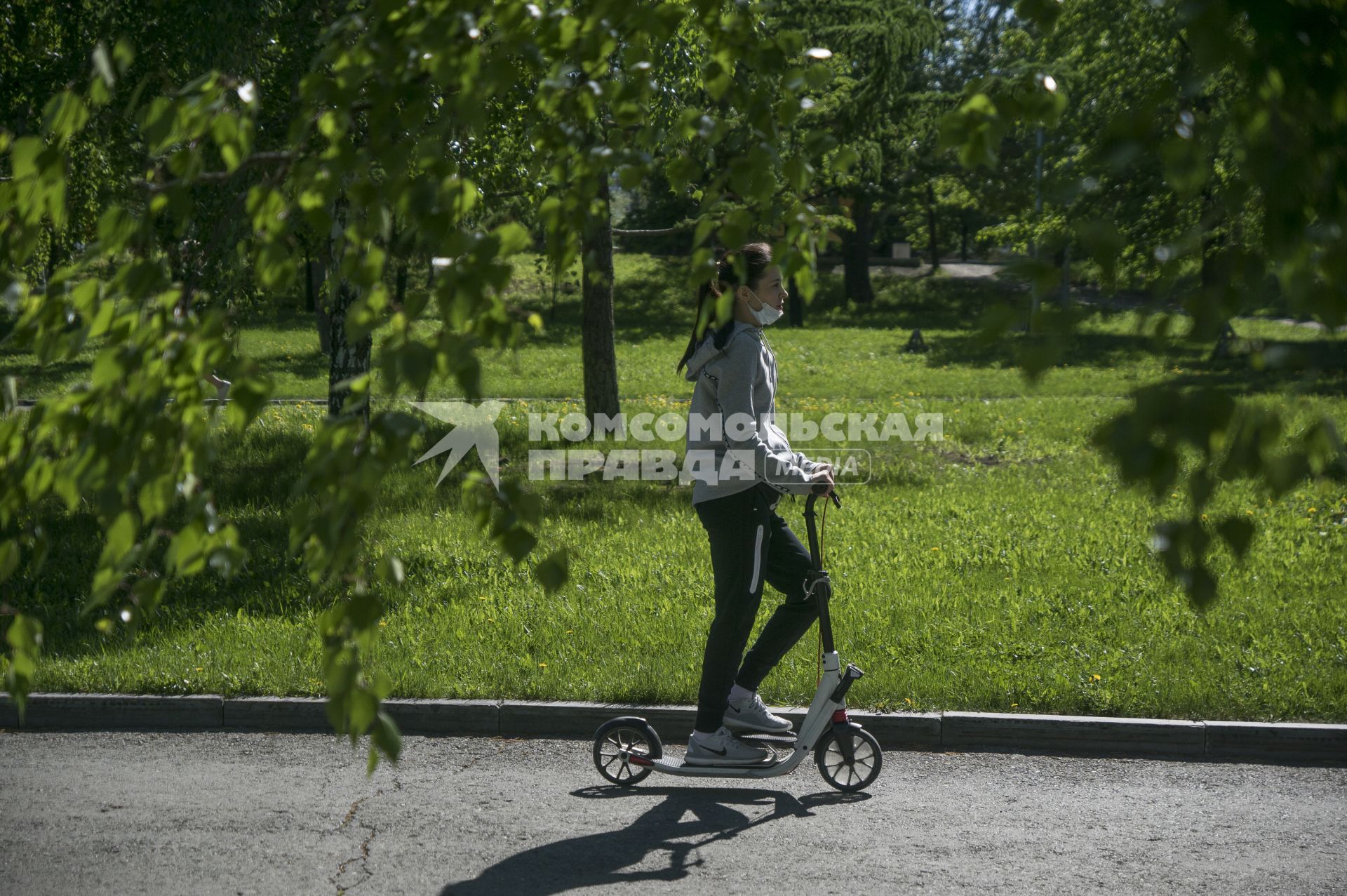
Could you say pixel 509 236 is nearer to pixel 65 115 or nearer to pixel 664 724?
pixel 65 115

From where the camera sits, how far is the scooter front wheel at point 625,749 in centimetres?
512

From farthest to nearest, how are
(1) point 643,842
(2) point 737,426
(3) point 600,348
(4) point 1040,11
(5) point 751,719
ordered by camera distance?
(3) point 600,348 → (5) point 751,719 → (2) point 737,426 → (1) point 643,842 → (4) point 1040,11

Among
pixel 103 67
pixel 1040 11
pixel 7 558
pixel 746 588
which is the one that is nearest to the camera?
pixel 103 67

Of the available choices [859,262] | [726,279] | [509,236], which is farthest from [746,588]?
[859,262]

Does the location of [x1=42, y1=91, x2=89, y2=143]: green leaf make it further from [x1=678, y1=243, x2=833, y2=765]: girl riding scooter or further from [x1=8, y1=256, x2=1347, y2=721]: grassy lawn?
[x1=678, y1=243, x2=833, y2=765]: girl riding scooter

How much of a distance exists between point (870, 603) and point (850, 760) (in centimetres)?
251

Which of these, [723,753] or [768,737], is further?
[768,737]

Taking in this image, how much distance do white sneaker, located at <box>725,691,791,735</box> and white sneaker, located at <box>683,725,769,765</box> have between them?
13 cm

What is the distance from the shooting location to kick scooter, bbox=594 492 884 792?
4.96 meters

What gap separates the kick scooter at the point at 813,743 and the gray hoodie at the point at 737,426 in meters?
0.26

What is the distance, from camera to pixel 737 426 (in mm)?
4730

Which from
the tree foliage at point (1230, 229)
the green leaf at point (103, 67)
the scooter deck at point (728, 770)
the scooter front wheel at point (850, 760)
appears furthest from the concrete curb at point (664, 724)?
the green leaf at point (103, 67)

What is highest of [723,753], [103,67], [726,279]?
[103,67]

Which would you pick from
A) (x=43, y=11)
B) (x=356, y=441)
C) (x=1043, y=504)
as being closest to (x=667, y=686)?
(x=356, y=441)
